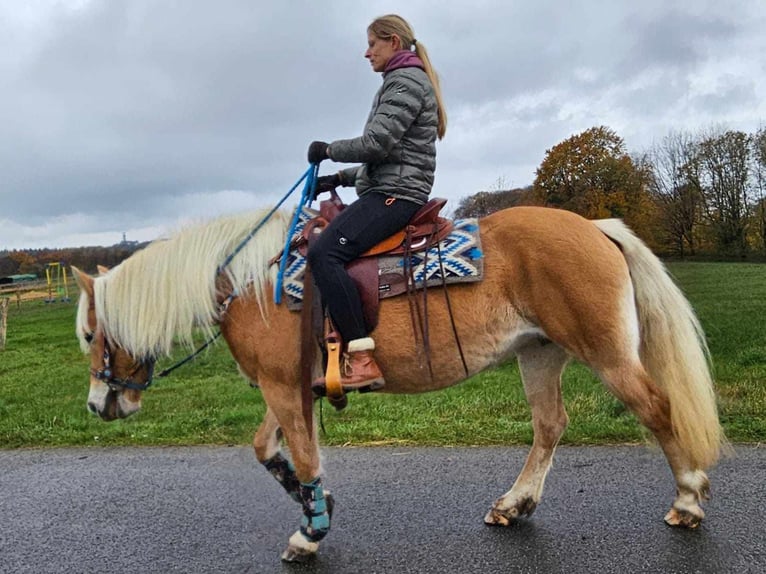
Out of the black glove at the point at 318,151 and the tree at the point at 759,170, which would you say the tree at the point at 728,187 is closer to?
the tree at the point at 759,170

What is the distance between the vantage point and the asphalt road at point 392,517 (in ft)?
10.9

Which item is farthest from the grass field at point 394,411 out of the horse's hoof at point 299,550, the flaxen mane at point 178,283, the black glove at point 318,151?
the black glove at point 318,151

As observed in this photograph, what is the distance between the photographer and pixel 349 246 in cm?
352

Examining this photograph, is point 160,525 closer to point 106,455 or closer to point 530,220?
point 106,455

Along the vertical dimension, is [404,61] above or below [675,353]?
above

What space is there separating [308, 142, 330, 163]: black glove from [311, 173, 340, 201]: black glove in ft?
0.95

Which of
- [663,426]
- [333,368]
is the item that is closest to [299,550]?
[333,368]

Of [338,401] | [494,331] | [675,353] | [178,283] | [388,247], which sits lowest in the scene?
[338,401]

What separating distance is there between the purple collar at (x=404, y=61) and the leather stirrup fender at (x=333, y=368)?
156 centimetres

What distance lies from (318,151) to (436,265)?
1019 mm

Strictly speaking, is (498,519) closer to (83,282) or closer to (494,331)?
(494,331)

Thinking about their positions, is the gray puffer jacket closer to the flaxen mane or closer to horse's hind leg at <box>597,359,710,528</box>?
the flaxen mane

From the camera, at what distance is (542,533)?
3.59 metres

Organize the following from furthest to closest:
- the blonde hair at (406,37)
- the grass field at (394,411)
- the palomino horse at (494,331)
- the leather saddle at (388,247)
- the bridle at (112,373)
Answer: the grass field at (394,411) < the bridle at (112,373) < the blonde hair at (406,37) < the leather saddle at (388,247) < the palomino horse at (494,331)
